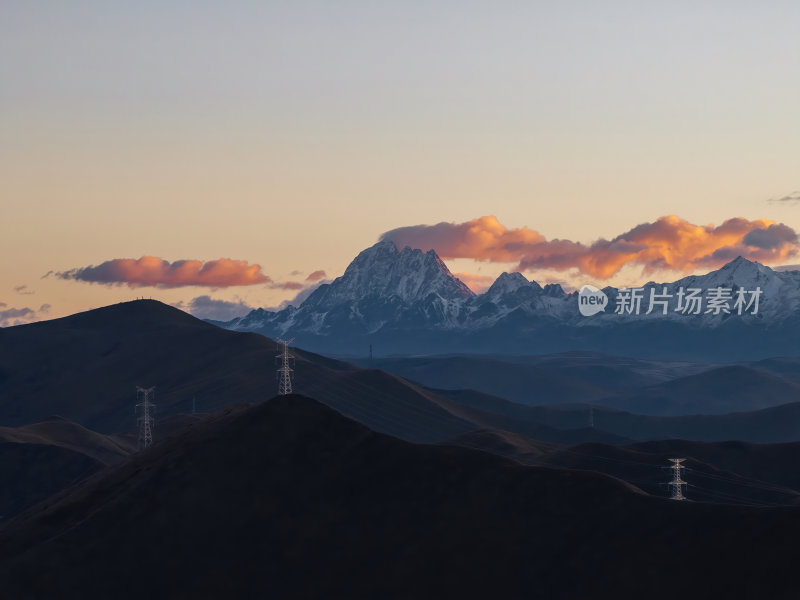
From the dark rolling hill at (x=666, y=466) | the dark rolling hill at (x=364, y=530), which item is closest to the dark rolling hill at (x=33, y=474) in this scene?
the dark rolling hill at (x=666, y=466)

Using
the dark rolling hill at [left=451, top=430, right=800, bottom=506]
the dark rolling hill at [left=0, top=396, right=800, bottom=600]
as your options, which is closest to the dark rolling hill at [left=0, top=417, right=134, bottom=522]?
the dark rolling hill at [left=451, top=430, right=800, bottom=506]

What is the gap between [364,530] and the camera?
321 ft

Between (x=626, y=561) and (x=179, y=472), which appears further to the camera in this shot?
(x=179, y=472)

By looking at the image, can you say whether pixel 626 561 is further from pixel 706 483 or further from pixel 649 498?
pixel 706 483

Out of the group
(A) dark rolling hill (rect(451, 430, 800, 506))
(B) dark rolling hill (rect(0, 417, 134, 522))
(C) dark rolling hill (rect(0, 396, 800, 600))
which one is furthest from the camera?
(B) dark rolling hill (rect(0, 417, 134, 522))

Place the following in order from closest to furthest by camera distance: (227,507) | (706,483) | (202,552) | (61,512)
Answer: (202,552) → (227,507) → (61,512) → (706,483)

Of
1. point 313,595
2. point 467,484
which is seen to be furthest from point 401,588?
point 467,484

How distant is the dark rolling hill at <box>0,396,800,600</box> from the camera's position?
8231cm

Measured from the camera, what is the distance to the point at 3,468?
194625 millimetres

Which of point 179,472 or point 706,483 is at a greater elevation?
point 179,472

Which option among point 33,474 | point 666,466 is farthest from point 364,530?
point 33,474

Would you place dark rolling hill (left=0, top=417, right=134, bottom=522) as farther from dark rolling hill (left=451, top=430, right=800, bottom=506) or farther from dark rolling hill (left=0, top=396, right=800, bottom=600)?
dark rolling hill (left=0, top=396, right=800, bottom=600)

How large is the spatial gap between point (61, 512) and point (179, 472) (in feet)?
42.3

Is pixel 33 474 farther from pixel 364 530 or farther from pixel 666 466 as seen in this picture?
pixel 364 530
